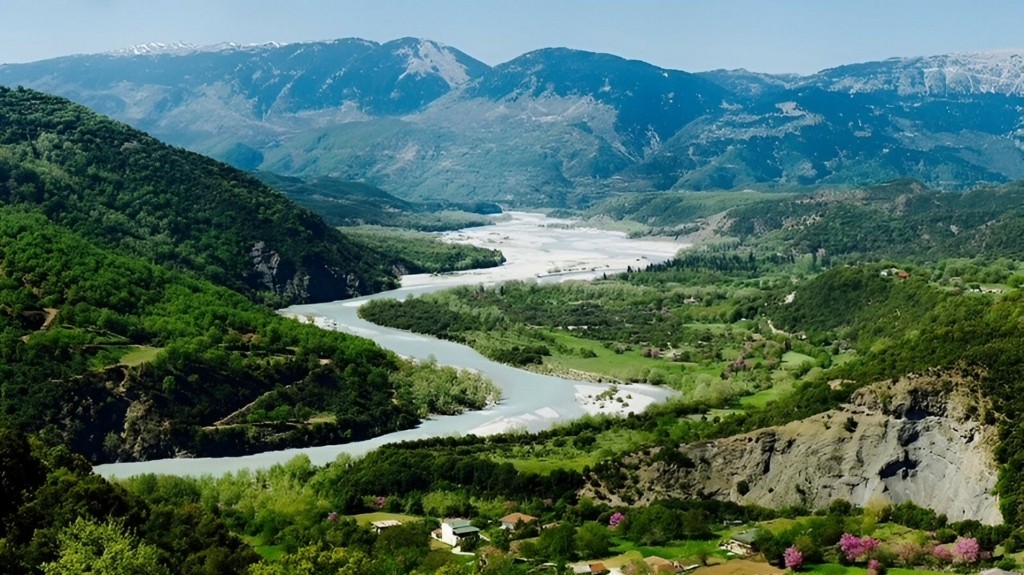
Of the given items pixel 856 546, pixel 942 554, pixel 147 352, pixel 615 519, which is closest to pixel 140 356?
pixel 147 352

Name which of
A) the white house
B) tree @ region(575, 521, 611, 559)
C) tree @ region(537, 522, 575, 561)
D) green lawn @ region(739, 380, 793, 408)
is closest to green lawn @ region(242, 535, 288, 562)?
the white house

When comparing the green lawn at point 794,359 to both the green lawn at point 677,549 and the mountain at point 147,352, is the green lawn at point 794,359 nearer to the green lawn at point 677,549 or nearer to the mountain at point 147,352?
the mountain at point 147,352

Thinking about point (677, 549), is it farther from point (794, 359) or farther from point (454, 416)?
point (794, 359)

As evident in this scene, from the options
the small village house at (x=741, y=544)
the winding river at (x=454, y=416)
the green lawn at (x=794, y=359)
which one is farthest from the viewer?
the green lawn at (x=794, y=359)

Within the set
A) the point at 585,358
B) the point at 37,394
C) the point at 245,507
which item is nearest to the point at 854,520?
the point at 245,507

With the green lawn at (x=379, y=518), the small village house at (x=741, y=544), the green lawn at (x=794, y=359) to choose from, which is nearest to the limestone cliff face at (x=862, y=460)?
the small village house at (x=741, y=544)

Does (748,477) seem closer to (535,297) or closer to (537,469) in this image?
(537,469)
